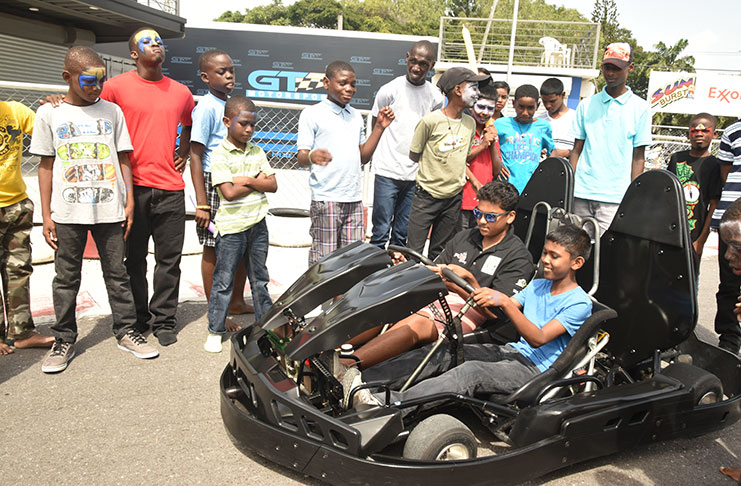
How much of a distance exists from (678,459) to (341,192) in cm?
285

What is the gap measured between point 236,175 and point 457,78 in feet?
6.39

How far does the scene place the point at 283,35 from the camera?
60.4ft

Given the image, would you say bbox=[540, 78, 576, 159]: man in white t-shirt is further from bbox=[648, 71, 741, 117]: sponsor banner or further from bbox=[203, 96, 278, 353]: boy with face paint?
bbox=[648, 71, 741, 117]: sponsor banner

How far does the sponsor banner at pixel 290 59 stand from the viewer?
60.3 ft

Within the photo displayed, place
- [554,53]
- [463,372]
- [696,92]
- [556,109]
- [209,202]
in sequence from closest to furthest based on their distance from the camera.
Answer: [463,372] < [209,202] < [556,109] < [554,53] < [696,92]

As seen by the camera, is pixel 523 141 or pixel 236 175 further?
pixel 523 141

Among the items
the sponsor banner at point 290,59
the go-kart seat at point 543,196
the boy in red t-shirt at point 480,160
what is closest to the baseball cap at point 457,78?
the boy in red t-shirt at point 480,160

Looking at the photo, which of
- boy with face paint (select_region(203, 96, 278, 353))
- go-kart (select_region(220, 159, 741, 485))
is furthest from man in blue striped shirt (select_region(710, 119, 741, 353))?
boy with face paint (select_region(203, 96, 278, 353))

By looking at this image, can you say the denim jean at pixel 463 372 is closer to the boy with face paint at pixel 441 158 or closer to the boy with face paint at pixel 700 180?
the boy with face paint at pixel 441 158

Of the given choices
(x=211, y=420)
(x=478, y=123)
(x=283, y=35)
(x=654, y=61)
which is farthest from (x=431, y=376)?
(x=654, y=61)

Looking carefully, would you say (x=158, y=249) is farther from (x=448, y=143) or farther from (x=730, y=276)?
(x=730, y=276)

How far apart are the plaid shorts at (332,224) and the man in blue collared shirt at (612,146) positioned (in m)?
1.76

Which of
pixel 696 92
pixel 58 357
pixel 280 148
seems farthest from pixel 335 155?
pixel 696 92

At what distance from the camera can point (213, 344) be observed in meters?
4.16
